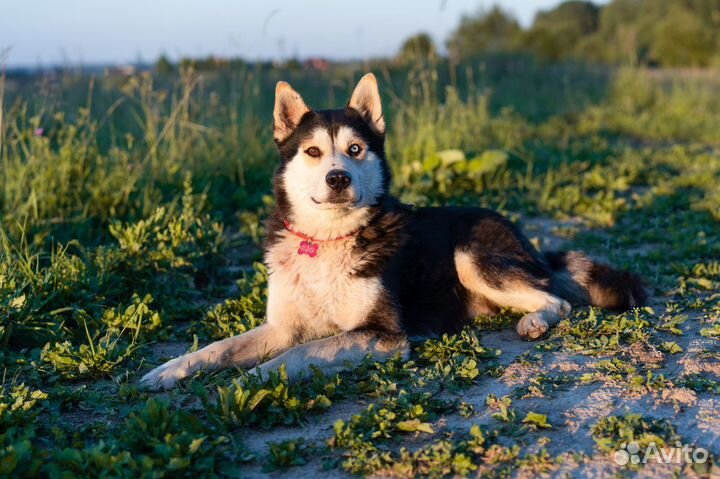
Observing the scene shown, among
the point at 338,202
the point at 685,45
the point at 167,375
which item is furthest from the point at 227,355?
the point at 685,45

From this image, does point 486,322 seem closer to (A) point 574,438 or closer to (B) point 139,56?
(A) point 574,438

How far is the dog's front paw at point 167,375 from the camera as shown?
347cm

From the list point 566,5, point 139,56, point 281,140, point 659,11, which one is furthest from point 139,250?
point 566,5

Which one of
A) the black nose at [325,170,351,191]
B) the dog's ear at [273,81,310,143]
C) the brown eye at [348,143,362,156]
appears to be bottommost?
the black nose at [325,170,351,191]

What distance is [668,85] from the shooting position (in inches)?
623

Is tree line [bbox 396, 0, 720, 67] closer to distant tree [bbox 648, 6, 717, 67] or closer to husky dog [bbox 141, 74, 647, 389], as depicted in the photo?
distant tree [bbox 648, 6, 717, 67]

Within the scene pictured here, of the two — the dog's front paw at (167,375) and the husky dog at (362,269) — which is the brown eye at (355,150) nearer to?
the husky dog at (362,269)

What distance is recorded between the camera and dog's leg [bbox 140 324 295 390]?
3502mm

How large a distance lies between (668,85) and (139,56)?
40.6 ft

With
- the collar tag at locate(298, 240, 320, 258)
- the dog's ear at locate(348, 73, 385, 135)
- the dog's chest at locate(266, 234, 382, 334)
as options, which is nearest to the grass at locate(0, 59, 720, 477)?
the dog's chest at locate(266, 234, 382, 334)

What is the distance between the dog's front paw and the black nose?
120 centimetres

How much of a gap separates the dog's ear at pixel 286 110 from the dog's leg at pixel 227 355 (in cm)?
120

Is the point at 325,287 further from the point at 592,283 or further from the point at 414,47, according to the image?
the point at 414,47

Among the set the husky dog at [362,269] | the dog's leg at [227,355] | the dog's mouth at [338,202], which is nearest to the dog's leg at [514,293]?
the husky dog at [362,269]
